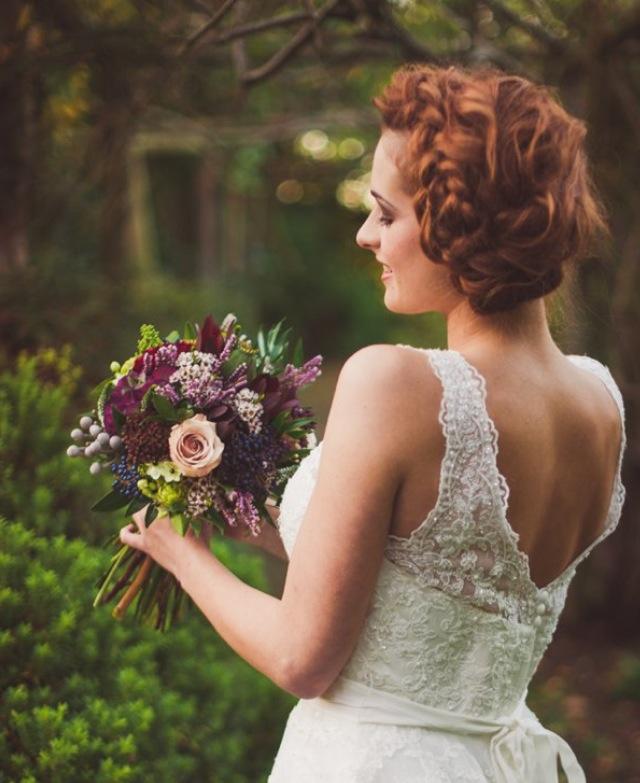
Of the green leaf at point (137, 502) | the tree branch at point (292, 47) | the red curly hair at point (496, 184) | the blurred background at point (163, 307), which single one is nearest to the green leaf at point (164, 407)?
the green leaf at point (137, 502)

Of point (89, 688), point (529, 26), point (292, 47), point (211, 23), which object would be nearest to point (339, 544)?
point (89, 688)

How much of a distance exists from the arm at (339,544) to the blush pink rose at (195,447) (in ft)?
0.87

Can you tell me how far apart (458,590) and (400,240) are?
665mm

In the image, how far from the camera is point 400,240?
1.93m

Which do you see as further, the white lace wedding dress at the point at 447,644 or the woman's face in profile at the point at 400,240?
the woman's face in profile at the point at 400,240

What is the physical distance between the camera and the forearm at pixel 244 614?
1859mm

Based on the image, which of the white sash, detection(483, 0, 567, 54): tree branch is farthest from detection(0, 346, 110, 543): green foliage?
detection(483, 0, 567, 54): tree branch

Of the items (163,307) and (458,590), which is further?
(163,307)

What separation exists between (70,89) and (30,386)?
3535mm

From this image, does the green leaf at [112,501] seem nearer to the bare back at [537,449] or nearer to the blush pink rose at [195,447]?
the blush pink rose at [195,447]

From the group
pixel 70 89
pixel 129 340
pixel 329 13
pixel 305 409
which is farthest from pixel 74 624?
pixel 70 89

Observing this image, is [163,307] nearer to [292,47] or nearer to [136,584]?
[292,47]

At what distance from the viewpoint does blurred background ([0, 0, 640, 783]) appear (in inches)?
110

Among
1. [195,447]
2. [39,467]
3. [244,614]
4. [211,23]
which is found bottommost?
[39,467]
